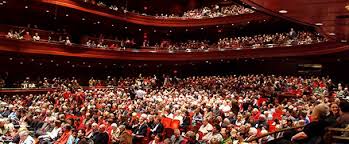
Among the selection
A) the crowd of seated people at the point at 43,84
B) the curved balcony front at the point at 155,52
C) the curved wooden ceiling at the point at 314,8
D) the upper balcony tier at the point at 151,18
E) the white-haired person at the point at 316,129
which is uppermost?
the upper balcony tier at the point at 151,18

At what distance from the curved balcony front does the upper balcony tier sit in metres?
1.73

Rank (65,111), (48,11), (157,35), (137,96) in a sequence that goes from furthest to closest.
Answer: (157,35)
(48,11)
(137,96)
(65,111)

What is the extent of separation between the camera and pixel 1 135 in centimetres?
731

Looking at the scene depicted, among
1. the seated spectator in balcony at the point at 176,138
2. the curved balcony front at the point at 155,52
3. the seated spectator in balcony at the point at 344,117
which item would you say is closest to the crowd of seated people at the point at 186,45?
the curved balcony front at the point at 155,52

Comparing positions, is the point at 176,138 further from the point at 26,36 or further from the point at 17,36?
the point at 26,36

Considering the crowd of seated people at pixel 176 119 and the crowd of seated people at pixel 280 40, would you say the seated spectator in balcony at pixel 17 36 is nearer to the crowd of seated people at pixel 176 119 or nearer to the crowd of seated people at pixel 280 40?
the crowd of seated people at pixel 176 119

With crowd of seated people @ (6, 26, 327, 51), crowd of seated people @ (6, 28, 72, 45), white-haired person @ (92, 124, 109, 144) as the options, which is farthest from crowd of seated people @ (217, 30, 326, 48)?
white-haired person @ (92, 124, 109, 144)

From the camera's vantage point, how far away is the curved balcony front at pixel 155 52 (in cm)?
1473

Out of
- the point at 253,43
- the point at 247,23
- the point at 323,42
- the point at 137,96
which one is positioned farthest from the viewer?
the point at 247,23

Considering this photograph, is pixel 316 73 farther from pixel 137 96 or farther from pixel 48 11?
pixel 48 11

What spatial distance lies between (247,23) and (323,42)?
580 cm

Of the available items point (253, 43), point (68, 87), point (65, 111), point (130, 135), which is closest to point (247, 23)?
point (253, 43)

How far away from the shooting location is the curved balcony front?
14.7 meters

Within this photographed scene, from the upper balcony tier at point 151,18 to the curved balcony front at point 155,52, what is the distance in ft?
5.68
